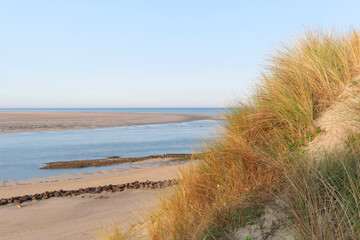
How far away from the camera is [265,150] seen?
464 centimetres

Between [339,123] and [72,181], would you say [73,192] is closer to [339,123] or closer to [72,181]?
[72,181]

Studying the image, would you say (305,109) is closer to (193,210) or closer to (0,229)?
(193,210)

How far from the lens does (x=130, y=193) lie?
898 centimetres

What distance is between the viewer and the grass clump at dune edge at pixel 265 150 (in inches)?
142

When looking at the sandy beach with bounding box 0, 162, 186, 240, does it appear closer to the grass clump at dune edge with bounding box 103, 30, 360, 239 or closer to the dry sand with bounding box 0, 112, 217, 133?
the grass clump at dune edge with bounding box 103, 30, 360, 239

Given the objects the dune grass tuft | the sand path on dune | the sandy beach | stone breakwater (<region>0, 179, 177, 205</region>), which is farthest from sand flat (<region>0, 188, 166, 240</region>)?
the sand path on dune

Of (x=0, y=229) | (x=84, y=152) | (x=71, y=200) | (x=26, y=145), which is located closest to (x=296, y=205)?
(x=0, y=229)

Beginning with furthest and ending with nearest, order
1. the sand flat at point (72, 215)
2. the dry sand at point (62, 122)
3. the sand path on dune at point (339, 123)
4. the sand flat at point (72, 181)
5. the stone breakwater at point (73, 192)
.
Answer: the dry sand at point (62, 122) → the sand flat at point (72, 181) → the stone breakwater at point (73, 192) → the sand flat at point (72, 215) → the sand path on dune at point (339, 123)

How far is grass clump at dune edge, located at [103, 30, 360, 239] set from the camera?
3602 millimetres

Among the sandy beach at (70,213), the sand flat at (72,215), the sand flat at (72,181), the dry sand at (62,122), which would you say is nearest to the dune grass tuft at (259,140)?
the sandy beach at (70,213)

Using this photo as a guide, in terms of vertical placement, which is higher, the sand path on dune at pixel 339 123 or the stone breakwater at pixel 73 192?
the sand path on dune at pixel 339 123

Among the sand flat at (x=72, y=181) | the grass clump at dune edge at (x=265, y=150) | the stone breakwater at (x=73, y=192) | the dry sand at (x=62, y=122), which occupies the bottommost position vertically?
the sand flat at (x=72, y=181)

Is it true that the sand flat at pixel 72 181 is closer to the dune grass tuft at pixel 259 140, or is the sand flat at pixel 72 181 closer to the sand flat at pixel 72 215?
the sand flat at pixel 72 215

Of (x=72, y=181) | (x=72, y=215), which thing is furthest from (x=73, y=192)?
(x=72, y=181)
